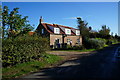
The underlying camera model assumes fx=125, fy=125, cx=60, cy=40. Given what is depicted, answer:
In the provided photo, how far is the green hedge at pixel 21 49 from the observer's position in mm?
8195

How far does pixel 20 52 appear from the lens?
9148 mm

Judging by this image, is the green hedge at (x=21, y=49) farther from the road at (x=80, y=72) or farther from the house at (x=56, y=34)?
the house at (x=56, y=34)

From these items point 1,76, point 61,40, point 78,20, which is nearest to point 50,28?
point 61,40

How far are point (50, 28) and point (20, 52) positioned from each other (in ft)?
75.9

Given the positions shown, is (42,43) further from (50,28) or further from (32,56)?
(50,28)

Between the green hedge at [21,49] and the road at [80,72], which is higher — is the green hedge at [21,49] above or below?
above

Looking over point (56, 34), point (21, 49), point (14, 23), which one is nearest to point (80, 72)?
point (21, 49)

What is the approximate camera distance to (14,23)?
1463 cm

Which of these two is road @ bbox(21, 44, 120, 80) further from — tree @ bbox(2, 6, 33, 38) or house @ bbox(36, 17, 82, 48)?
house @ bbox(36, 17, 82, 48)

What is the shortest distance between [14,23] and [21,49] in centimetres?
649

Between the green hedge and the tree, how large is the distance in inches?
161

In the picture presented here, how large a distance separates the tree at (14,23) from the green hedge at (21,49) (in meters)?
4.08

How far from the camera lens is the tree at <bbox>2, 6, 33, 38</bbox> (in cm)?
1405

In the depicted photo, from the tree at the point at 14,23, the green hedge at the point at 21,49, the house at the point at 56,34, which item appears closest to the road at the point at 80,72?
the green hedge at the point at 21,49
